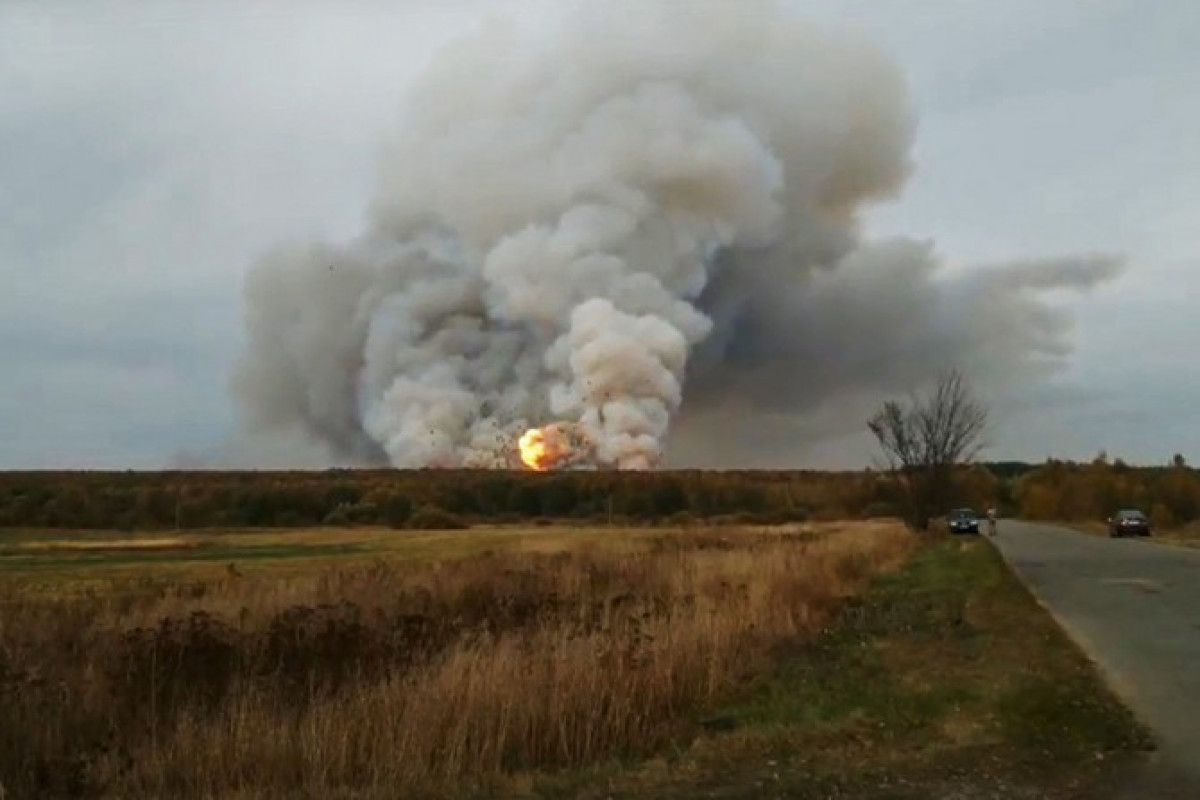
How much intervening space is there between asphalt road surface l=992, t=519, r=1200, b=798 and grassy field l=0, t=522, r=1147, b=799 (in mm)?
378

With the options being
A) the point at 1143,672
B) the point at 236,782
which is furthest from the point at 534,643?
the point at 1143,672

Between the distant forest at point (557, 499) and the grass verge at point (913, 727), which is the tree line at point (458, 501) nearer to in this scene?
the distant forest at point (557, 499)

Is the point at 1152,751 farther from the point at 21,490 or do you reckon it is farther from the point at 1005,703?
the point at 21,490

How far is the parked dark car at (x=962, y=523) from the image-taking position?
56094 mm

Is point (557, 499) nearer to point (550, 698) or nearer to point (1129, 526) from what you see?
point (1129, 526)

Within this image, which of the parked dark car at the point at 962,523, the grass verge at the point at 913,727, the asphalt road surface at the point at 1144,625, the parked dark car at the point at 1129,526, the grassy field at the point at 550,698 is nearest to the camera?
the grass verge at the point at 913,727

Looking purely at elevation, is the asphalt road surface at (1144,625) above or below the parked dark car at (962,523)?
below

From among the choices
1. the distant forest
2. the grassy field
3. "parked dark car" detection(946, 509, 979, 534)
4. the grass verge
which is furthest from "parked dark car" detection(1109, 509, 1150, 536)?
the grass verge

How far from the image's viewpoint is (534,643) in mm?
13969

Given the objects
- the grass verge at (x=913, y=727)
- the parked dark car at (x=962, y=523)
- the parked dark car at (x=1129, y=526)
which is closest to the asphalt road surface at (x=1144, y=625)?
the grass verge at (x=913, y=727)

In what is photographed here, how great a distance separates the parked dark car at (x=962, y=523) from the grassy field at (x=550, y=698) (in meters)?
36.5

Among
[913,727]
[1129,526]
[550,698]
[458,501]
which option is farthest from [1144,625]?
[458,501]

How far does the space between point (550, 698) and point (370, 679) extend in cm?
282

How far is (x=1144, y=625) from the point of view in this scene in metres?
17.6
